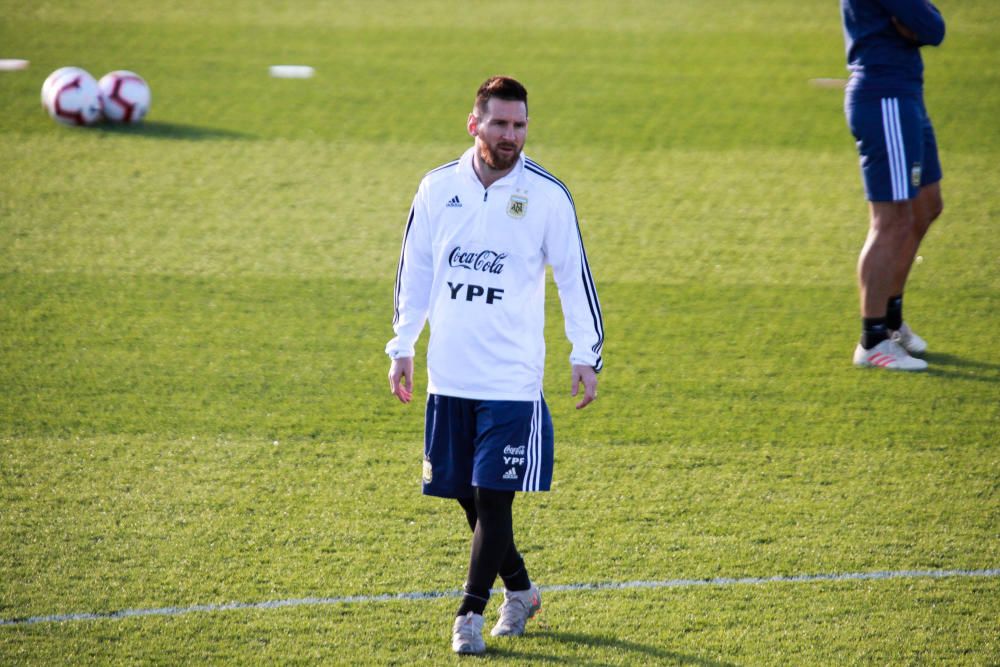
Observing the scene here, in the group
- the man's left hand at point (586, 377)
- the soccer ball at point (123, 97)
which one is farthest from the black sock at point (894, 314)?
the soccer ball at point (123, 97)

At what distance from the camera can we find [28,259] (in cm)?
722

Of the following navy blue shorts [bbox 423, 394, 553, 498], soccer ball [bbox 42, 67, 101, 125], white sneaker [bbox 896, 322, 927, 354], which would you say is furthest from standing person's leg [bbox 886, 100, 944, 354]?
soccer ball [bbox 42, 67, 101, 125]

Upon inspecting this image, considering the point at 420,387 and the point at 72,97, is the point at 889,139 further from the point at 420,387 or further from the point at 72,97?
the point at 72,97

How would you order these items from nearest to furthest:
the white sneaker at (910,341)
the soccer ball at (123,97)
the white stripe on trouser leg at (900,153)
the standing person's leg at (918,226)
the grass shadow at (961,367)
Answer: the white stripe on trouser leg at (900,153) → the grass shadow at (961,367) → the standing person's leg at (918,226) → the white sneaker at (910,341) → the soccer ball at (123,97)

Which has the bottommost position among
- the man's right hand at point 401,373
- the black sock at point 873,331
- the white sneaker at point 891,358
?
the white sneaker at point 891,358

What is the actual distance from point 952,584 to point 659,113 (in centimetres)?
751

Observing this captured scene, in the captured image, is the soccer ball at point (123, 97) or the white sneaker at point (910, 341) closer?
the white sneaker at point (910, 341)

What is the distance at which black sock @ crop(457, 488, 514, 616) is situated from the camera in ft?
11.9

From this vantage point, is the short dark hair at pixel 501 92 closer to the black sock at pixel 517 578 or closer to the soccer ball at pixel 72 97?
the black sock at pixel 517 578

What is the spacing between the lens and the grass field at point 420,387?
12.9 ft

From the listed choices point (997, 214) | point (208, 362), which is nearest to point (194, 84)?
point (208, 362)

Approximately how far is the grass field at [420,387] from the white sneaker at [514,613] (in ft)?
0.23

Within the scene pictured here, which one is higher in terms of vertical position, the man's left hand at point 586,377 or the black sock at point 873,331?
the man's left hand at point 586,377

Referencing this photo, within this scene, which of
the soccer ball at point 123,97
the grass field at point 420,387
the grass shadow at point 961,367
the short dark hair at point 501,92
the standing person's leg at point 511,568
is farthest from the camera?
the soccer ball at point 123,97
